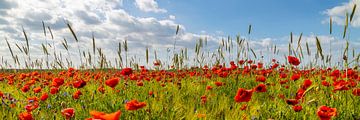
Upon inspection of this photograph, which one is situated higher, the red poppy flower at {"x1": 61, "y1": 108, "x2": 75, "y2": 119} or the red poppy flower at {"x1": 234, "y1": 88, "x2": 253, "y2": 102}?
the red poppy flower at {"x1": 234, "y1": 88, "x2": 253, "y2": 102}

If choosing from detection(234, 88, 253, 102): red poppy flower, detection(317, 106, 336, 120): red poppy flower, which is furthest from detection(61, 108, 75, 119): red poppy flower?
detection(317, 106, 336, 120): red poppy flower

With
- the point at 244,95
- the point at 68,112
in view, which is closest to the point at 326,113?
the point at 244,95

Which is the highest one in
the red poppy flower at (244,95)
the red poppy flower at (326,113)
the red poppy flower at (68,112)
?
the red poppy flower at (244,95)

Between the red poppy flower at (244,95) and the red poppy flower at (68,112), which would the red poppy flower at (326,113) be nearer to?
the red poppy flower at (244,95)

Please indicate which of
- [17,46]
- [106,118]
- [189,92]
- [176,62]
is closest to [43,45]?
[17,46]

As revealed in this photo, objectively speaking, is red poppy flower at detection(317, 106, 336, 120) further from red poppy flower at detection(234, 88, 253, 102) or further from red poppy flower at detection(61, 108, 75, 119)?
red poppy flower at detection(61, 108, 75, 119)

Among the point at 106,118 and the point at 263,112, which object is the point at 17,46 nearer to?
the point at 263,112

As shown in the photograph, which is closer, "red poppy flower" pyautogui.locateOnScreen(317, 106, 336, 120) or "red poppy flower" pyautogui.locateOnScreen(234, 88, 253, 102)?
"red poppy flower" pyautogui.locateOnScreen(317, 106, 336, 120)

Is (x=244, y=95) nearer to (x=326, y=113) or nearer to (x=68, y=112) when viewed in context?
(x=326, y=113)

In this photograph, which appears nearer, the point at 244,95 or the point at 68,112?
the point at 68,112

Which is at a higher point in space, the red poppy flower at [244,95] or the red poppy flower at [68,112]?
the red poppy flower at [244,95]

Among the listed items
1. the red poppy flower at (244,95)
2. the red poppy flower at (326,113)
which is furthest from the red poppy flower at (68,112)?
the red poppy flower at (326,113)

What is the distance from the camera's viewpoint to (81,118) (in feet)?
9.98

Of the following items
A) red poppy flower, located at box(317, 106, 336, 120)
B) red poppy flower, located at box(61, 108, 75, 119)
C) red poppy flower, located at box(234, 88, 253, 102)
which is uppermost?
red poppy flower, located at box(234, 88, 253, 102)
